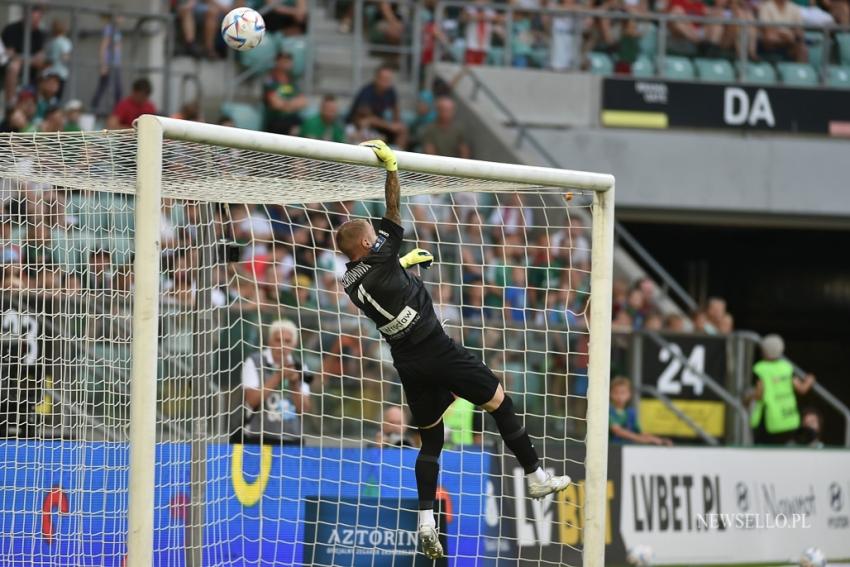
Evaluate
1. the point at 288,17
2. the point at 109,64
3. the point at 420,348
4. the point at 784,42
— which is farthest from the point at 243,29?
the point at 784,42

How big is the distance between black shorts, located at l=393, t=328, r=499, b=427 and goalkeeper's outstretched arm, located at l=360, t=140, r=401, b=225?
2.49 ft

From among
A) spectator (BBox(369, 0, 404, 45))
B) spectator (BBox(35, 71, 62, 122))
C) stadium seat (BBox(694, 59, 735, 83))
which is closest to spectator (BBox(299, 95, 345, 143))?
spectator (BBox(369, 0, 404, 45))

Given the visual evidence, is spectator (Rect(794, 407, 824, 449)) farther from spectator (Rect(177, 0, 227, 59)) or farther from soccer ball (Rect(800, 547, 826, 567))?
spectator (Rect(177, 0, 227, 59))

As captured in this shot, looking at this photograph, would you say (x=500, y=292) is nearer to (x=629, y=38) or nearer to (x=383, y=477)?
(x=383, y=477)

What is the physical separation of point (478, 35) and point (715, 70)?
10.0ft

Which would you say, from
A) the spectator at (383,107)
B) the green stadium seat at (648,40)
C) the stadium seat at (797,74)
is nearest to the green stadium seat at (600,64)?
the green stadium seat at (648,40)

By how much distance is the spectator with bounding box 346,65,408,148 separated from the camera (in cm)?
1588

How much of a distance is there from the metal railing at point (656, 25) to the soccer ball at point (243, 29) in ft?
31.6

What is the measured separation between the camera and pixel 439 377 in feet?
25.8

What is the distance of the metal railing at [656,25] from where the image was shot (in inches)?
683

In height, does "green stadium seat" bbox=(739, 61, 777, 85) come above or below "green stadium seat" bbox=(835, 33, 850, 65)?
below

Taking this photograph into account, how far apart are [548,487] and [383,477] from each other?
8.29ft

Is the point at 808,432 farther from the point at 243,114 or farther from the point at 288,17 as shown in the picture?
the point at 288,17

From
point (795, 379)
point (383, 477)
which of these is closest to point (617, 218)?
point (795, 379)
